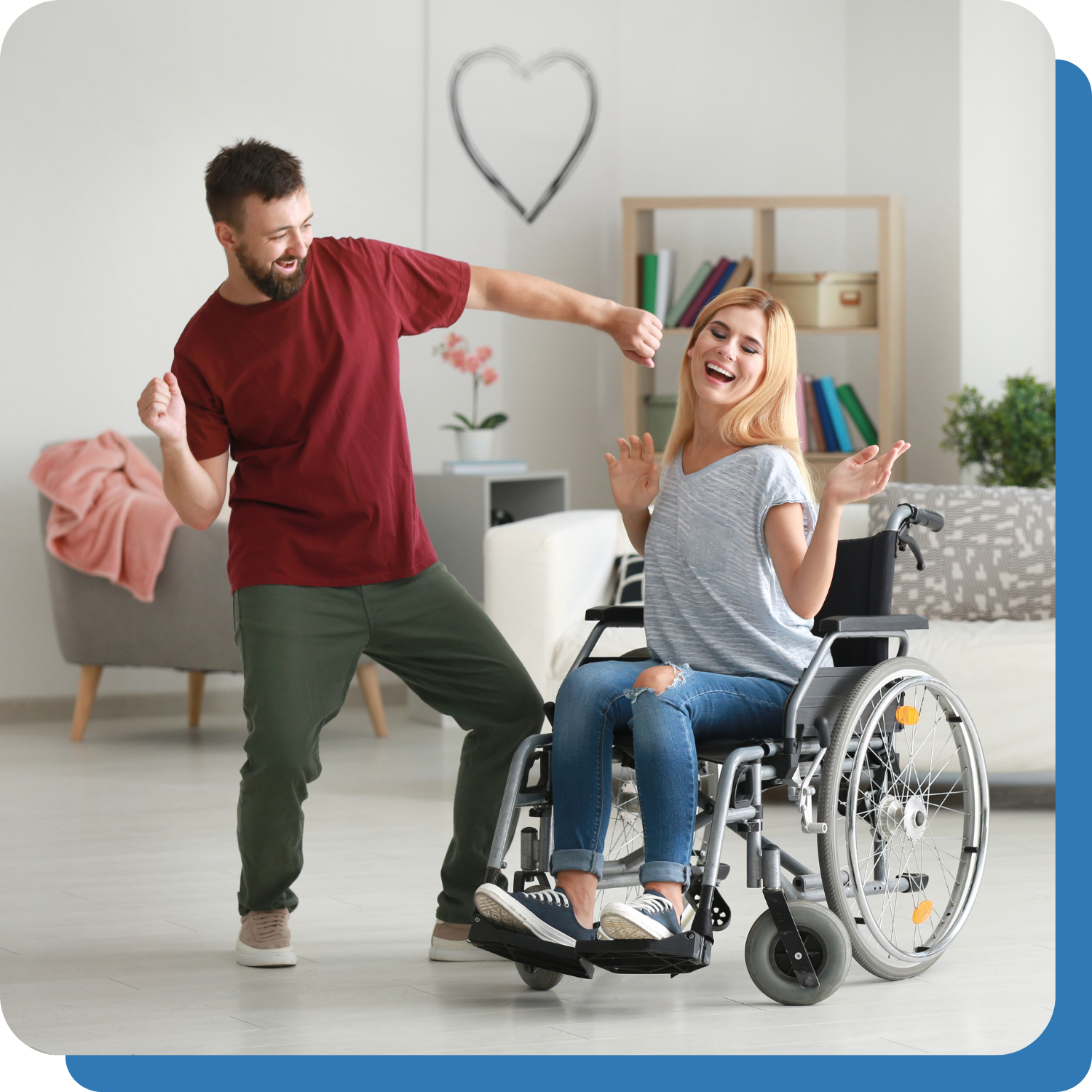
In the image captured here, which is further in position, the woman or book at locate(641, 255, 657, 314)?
book at locate(641, 255, 657, 314)

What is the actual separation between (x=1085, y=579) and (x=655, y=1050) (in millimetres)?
729

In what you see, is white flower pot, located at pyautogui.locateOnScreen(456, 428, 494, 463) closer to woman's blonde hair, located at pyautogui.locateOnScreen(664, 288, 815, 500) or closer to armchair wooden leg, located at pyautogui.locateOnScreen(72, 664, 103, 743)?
armchair wooden leg, located at pyautogui.locateOnScreen(72, 664, 103, 743)

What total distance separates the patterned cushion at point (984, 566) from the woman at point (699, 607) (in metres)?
1.39

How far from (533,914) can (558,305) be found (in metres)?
0.85

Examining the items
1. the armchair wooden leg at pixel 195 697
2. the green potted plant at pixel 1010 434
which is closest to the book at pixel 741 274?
the green potted plant at pixel 1010 434

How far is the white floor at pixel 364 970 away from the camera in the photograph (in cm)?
176

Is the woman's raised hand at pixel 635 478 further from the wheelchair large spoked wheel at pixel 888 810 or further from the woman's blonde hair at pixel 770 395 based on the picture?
the wheelchair large spoked wheel at pixel 888 810

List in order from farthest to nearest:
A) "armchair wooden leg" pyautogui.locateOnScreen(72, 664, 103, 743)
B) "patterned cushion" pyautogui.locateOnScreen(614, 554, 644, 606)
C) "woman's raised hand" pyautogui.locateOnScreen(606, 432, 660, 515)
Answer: "armchair wooden leg" pyautogui.locateOnScreen(72, 664, 103, 743)
"patterned cushion" pyautogui.locateOnScreen(614, 554, 644, 606)
"woman's raised hand" pyautogui.locateOnScreen(606, 432, 660, 515)

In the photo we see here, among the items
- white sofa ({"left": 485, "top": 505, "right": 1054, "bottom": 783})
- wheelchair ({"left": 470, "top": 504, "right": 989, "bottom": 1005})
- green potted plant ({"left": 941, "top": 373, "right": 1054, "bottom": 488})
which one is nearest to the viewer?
wheelchair ({"left": 470, "top": 504, "right": 989, "bottom": 1005})

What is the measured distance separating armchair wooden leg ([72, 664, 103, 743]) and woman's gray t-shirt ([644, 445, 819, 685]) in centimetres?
258

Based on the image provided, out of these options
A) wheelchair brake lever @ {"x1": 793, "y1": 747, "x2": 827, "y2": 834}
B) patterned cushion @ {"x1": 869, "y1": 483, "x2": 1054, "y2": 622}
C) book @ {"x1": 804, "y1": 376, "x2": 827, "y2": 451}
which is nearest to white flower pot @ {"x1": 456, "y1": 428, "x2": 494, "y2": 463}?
book @ {"x1": 804, "y1": 376, "x2": 827, "y2": 451}

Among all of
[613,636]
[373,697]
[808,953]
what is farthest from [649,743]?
[373,697]

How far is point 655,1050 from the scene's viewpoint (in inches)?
67.3

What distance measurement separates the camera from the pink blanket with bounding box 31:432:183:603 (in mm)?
3986
